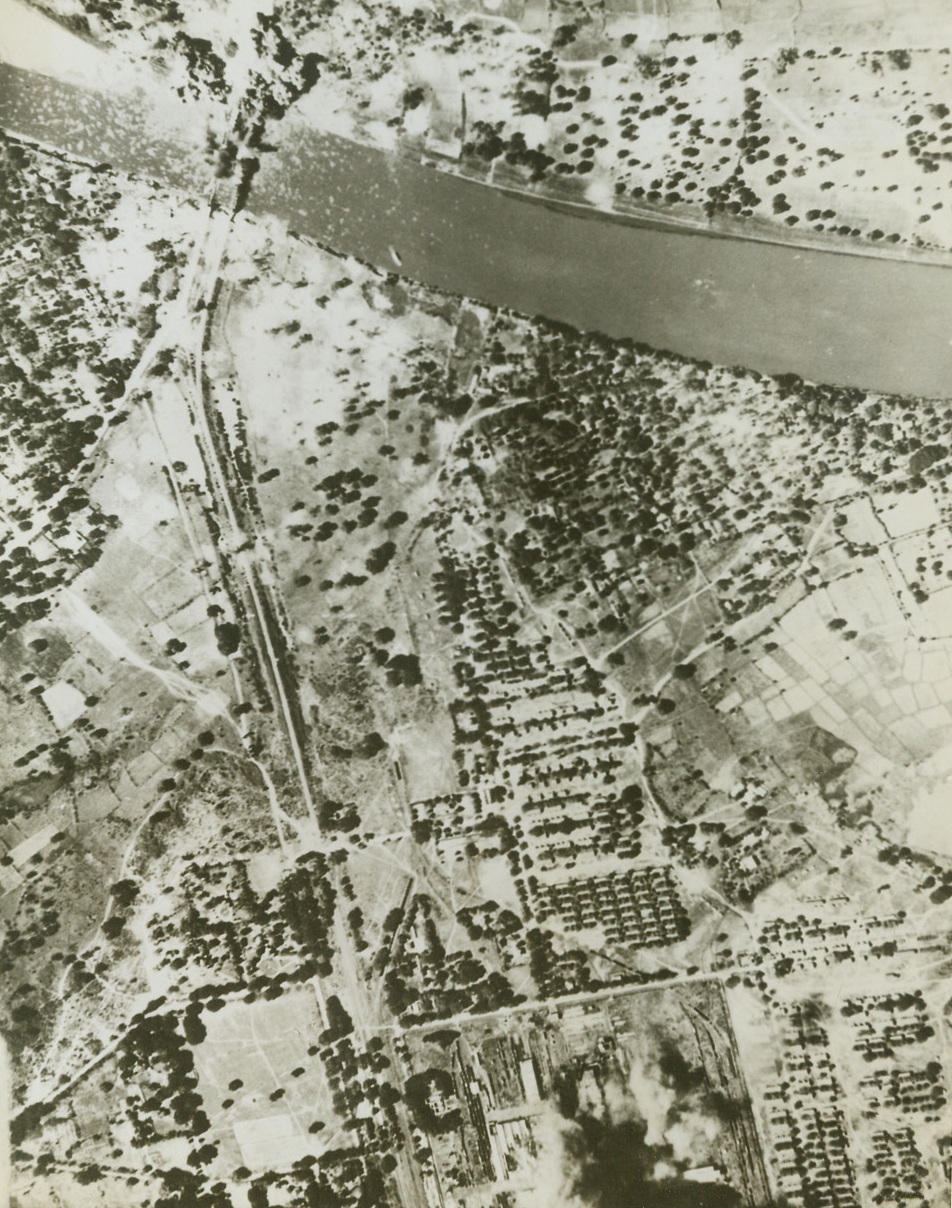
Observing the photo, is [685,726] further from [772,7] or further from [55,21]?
[55,21]

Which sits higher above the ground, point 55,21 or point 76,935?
point 55,21

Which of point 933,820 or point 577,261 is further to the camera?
point 577,261

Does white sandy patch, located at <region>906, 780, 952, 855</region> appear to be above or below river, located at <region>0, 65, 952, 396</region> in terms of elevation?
below

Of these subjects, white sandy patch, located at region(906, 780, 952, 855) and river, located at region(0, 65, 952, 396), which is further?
river, located at region(0, 65, 952, 396)

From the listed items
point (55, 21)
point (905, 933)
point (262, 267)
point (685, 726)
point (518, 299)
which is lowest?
point (905, 933)

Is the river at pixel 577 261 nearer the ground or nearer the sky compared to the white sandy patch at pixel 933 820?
nearer the sky

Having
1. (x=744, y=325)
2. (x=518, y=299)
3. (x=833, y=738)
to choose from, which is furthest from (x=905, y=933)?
(x=518, y=299)

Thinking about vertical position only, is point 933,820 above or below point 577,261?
below

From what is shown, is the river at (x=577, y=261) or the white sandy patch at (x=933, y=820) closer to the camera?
the white sandy patch at (x=933, y=820)
